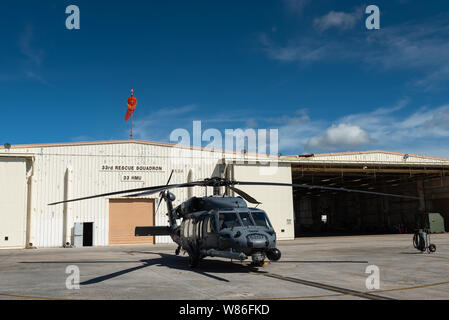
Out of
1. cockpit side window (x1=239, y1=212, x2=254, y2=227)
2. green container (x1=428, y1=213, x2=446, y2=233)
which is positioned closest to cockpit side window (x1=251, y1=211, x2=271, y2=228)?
cockpit side window (x1=239, y1=212, x2=254, y2=227)

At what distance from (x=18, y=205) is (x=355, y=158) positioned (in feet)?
109

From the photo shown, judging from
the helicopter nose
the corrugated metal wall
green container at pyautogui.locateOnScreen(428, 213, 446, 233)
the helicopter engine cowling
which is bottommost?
green container at pyautogui.locateOnScreen(428, 213, 446, 233)

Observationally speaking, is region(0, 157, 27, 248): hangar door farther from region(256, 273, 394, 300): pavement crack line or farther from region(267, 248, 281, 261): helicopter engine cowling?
region(256, 273, 394, 300): pavement crack line

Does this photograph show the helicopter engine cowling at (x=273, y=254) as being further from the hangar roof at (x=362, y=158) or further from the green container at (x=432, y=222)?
the green container at (x=432, y=222)

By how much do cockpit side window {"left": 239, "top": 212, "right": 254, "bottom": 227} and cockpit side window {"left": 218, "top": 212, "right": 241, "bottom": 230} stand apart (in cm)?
18

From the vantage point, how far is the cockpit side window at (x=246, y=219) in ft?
43.7

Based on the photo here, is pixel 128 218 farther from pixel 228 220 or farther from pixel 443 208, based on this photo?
pixel 443 208

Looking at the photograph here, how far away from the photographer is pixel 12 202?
31.6 meters

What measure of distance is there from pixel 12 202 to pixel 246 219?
84.5 feet

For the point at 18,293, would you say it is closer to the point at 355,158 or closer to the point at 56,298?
the point at 56,298

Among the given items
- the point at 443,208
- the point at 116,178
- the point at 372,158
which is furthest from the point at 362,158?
the point at 116,178

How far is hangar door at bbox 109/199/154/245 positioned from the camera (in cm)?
3456
